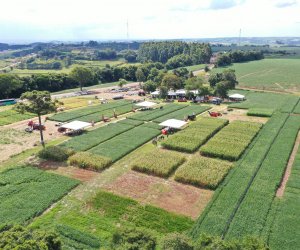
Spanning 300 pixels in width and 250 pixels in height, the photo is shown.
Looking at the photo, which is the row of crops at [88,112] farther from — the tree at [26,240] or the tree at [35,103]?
the tree at [26,240]

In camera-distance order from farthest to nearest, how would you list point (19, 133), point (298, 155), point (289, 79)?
1. point (289, 79)
2. point (19, 133)
3. point (298, 155)

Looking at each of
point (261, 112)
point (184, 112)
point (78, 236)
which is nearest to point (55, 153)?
point (78, 236)

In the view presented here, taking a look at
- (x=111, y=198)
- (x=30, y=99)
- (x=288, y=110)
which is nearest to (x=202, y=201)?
(x=111, y=198)

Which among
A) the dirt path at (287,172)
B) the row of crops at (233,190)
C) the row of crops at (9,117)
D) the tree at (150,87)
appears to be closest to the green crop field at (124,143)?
the row of crops at (233,190)

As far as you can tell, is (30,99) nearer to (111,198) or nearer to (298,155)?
(111,198)

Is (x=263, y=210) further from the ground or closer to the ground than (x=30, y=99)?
closer to the ground

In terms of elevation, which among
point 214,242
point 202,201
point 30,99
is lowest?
point 202,201

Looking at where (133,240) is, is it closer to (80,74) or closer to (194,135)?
(194,135)

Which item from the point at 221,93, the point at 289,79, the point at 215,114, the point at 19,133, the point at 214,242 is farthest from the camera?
the point at 289,79

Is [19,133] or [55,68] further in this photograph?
[55,68]

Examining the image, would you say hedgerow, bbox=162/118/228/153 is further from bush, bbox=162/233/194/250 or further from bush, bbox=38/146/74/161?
bush, bbox=162/233/194/250
